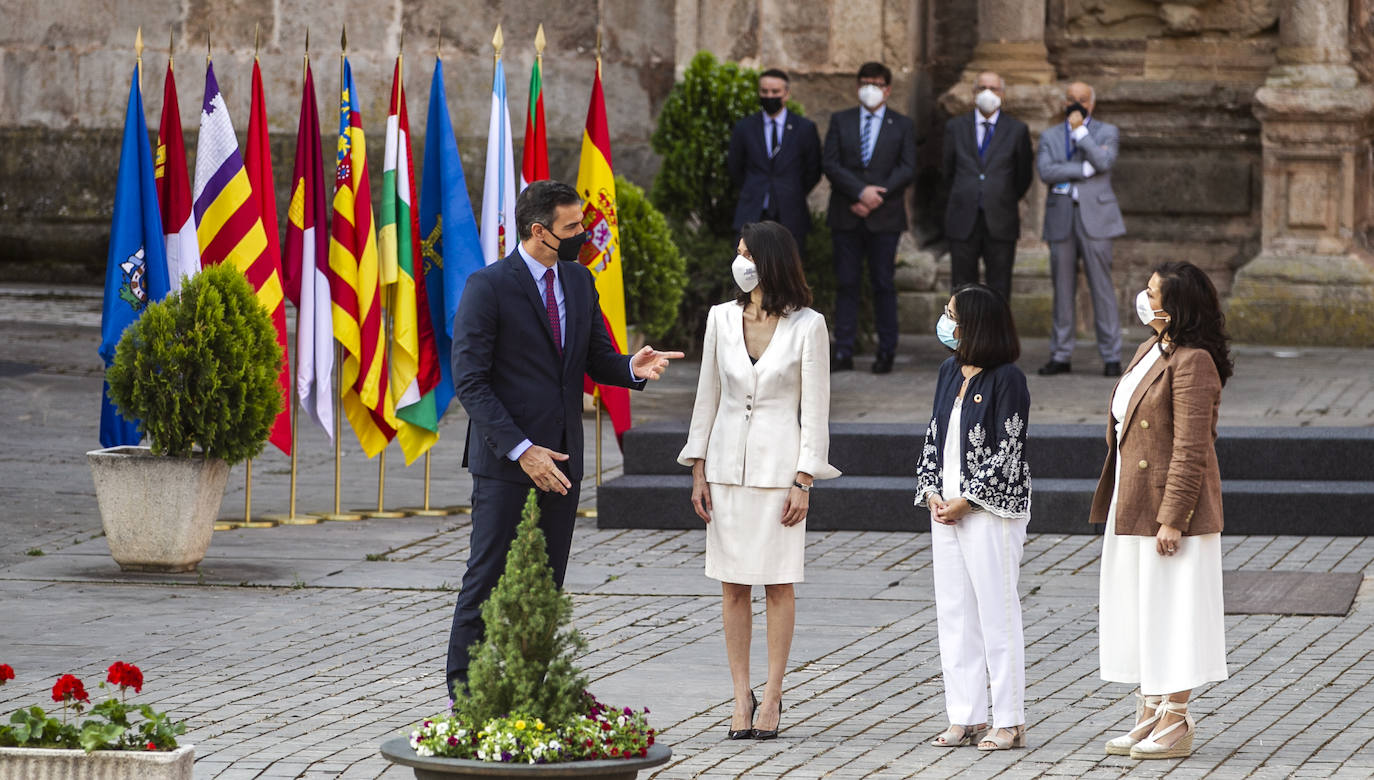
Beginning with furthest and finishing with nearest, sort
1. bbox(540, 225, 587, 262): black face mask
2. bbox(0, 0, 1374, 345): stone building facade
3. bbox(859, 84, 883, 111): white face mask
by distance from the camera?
bbox(0, 0, 1374, 345): stone building facade → bbox(859, 84, 883, 111): white face mask → bbox(540, 225, 587, 262): black face mask

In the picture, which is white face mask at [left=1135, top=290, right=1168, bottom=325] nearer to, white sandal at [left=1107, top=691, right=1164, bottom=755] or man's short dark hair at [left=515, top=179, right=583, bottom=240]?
white sandal at [left=1107, top=691, right=1164, bottom=755]

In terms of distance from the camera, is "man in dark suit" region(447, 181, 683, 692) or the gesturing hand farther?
"man in dark suit" region(447, 181, 683, 692)

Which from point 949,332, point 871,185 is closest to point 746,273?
point 949,332

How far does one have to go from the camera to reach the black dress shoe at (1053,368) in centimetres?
1650

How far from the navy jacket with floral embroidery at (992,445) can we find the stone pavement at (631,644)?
81cm

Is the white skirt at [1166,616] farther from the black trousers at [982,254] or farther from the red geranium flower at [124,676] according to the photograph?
the black trousers at [982,254]

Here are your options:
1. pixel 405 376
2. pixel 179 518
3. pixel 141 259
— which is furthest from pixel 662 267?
pixel 179 518

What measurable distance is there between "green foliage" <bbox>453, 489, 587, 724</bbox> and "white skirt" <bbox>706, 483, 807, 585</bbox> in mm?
1720

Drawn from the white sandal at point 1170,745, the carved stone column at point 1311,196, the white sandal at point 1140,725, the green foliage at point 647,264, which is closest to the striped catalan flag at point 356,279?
the green foliage at point 647,264

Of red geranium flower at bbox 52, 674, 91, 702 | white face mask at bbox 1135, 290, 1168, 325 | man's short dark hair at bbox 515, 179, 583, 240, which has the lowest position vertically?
red geranium flower at bbox 52, 674, 91, 702

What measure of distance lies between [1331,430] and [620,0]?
391 inches

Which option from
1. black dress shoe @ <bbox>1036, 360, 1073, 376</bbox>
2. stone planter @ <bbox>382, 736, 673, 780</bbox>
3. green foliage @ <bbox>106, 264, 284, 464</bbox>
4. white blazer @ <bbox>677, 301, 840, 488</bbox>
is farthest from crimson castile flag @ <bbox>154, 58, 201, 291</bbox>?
black dress shoe @ <bbox>1036, 360, 1073, 376</bbox>

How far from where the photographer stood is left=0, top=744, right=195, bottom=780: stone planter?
211 inches

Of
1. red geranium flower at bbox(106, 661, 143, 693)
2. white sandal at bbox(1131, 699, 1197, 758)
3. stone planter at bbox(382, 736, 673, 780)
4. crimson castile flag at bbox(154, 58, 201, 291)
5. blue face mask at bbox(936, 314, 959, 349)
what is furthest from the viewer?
crimson castile flag at bbox(154, 58, 201, 291)
